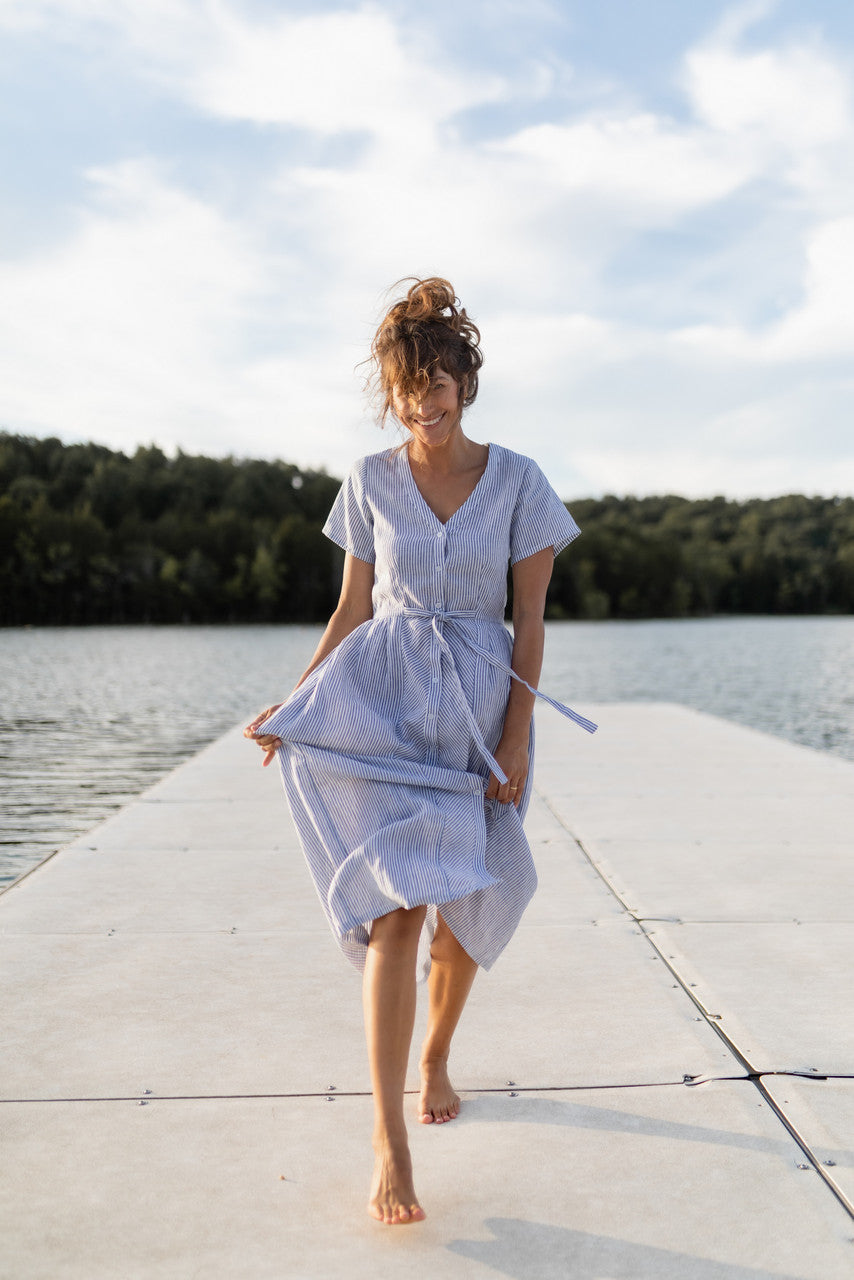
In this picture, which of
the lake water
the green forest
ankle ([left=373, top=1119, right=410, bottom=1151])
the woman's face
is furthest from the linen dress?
the green forest

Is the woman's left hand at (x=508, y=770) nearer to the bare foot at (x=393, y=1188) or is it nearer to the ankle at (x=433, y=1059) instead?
the ankle at (x=433, y=1059)

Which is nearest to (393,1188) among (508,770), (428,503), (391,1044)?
(391,1044)

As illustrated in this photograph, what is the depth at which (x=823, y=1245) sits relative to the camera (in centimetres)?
185

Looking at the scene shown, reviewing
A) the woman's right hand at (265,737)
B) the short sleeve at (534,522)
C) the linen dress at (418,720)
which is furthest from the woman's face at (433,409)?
the woman's right hand at (265,737)

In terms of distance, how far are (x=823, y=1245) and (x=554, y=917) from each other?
210cm

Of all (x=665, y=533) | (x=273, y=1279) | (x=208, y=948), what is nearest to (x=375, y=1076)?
(x=273, y=1279)

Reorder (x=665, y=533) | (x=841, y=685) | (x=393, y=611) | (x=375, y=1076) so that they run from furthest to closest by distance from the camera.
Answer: (x=665, y=533) → (x=841, y=685) → (x=393, y=611) → (x=375, y=1076)

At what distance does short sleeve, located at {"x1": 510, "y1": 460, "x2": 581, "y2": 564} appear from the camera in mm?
2416

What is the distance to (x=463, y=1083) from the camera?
8.41ft

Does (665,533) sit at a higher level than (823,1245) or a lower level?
higher

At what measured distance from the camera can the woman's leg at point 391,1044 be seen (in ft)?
6.45

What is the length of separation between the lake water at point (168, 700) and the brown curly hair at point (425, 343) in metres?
4.18

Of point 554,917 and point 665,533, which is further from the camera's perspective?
point 665,533

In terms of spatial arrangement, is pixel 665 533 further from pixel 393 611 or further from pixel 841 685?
pixel 393 611
